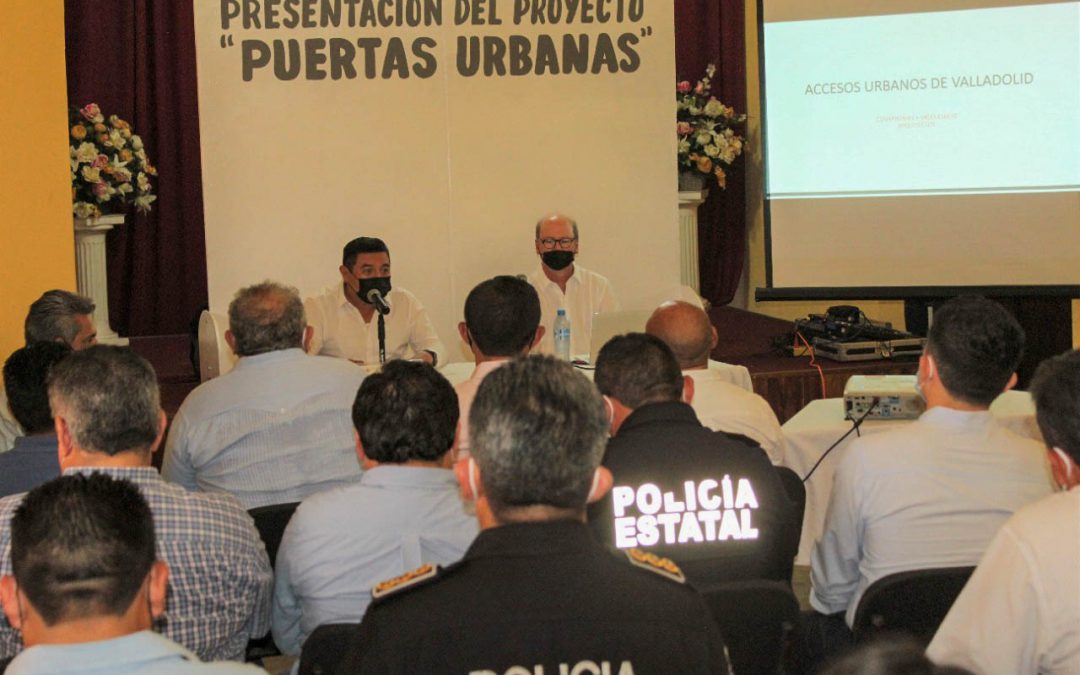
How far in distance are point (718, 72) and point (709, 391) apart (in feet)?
18.2

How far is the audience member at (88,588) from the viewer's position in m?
1.46

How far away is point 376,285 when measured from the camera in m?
5.17

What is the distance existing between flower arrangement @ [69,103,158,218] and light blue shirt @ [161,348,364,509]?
326 cm

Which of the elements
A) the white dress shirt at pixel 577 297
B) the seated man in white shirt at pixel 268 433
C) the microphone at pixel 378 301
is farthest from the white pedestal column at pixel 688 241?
the seated man in white shirt at pixel 268 433

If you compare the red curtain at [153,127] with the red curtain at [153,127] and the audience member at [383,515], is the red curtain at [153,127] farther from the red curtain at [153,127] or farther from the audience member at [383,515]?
the audience member at [383,515]

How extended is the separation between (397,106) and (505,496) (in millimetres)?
5038

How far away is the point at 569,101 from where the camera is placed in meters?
6.57

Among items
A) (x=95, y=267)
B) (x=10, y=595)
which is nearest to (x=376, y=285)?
(x=95, y=267)

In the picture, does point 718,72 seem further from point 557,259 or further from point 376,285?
point 376,285

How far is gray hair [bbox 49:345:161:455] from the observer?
238cm

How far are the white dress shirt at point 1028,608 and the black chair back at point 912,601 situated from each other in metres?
0.44

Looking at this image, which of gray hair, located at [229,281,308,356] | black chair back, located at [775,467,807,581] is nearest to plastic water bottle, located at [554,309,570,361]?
gray hair, located at [229,281,308,356]

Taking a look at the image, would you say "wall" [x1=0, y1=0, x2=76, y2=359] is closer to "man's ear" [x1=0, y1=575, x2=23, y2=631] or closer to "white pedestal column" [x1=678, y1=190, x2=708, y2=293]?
"man's ear" [x1=0, y1=575, x2=23, y2=631]

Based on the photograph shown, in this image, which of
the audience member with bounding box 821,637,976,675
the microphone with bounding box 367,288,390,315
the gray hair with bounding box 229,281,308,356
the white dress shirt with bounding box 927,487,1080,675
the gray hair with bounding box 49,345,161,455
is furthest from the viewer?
the microphone with bounding box 367,288,390,315
